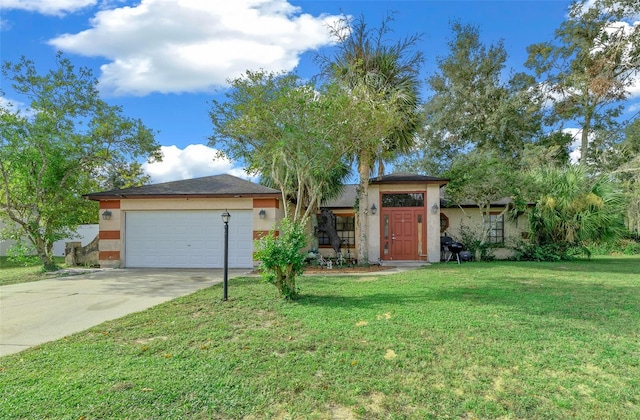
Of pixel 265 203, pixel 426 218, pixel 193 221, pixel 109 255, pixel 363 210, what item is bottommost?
pixel 109 255


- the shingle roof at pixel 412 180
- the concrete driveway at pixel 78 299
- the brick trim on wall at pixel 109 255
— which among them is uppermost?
the shingle roof at pixel 412 180

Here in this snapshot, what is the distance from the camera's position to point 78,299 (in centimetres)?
769

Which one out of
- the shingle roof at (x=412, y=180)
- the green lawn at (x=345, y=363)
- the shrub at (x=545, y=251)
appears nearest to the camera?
the green lawn at (x=345, y=363)

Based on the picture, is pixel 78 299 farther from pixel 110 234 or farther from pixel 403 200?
pixel 403 200

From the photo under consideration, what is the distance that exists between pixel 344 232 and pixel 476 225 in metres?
5.74

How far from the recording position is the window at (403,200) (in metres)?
14.9

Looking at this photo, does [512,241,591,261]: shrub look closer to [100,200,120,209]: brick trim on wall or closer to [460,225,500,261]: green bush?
[460,225,500,261]: green bush

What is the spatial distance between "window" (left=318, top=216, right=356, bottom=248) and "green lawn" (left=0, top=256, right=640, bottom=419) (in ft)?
33.6

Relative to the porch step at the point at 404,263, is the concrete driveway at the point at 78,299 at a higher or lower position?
lower

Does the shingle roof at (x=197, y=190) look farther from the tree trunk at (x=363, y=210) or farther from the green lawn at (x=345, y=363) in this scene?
the green lawn at (x=345, y=363)

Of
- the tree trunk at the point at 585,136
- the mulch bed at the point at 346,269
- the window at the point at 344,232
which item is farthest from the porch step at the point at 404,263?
the tree trunk at the point at 585,136

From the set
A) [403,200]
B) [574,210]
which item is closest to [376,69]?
[403,200]

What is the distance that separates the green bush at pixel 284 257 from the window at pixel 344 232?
9.84 meters

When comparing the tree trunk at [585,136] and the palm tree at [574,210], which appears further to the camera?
the tree trunk at [585,136]
